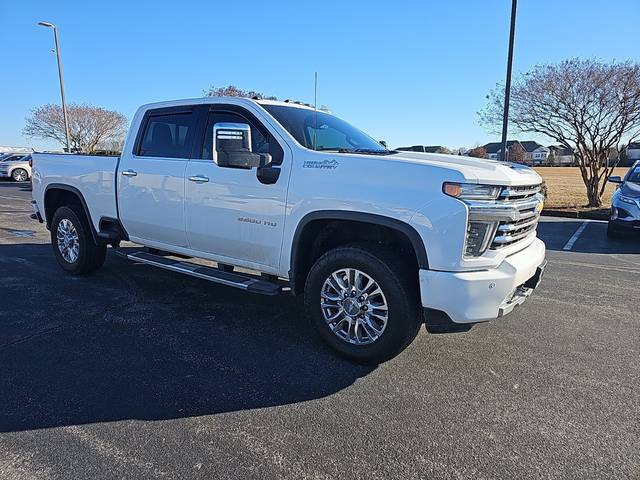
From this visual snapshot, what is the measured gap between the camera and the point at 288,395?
3.15 metres

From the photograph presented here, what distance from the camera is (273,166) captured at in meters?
3.94

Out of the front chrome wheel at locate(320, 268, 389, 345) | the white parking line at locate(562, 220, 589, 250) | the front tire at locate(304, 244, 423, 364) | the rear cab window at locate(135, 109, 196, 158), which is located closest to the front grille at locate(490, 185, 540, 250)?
the front tire at locate(304, 244, 423, 364)

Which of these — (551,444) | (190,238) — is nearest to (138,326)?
Answer: (190,238)

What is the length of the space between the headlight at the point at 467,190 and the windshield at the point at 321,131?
4.16ft

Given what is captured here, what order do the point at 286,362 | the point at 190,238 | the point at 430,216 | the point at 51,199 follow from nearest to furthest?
the point at 430,216 < the point at 286,362 < the point at 190,238 < the point at 51,199

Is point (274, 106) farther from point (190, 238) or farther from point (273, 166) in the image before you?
point (190, 238)

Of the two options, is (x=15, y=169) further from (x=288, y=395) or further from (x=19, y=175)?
(x=288, y=395)

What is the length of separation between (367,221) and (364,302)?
24.5 inches

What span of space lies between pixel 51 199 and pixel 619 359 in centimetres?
685

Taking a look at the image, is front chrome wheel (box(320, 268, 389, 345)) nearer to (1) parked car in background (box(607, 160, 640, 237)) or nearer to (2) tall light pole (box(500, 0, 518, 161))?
(1) parked car in background (box(607, 160, 640, 237))

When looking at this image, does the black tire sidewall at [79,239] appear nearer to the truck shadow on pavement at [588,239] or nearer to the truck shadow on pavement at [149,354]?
the truck shadow on pavement at [149,354]

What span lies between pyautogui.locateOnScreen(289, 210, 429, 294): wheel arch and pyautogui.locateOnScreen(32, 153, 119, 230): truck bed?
2671mm

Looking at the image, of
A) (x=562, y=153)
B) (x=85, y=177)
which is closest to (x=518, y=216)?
(x=85, y=177)

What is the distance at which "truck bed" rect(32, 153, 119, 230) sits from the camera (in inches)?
213
